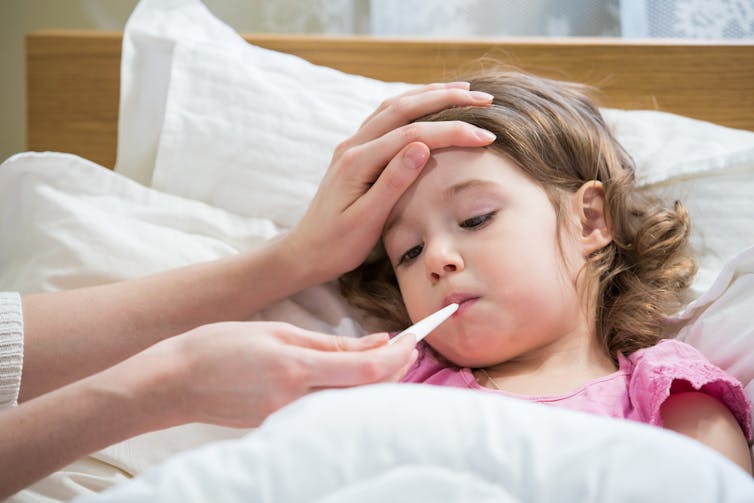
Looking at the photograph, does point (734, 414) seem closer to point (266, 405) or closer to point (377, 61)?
point (266, 405)

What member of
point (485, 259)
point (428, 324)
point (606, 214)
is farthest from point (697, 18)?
point (428, 324)

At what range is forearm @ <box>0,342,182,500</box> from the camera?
76cm

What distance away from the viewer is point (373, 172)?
105 cm

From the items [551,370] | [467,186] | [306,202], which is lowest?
[551,370]

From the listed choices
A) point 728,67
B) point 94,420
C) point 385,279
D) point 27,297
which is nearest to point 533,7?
point 728,67

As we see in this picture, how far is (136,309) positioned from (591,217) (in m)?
0.59

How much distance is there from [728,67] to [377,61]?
0.61m

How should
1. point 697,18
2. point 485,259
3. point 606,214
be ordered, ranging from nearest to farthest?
point 485,259 → point 606,214 → point 697,18

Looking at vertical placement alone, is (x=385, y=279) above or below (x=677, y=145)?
below

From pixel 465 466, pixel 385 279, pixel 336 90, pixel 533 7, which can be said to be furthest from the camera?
pixel 533 7

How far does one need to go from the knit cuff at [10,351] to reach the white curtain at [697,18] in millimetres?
1277

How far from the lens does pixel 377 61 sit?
4.93 ft

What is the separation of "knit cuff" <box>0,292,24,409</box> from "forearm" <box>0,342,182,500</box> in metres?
0.16

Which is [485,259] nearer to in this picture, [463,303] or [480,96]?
[463,303]
